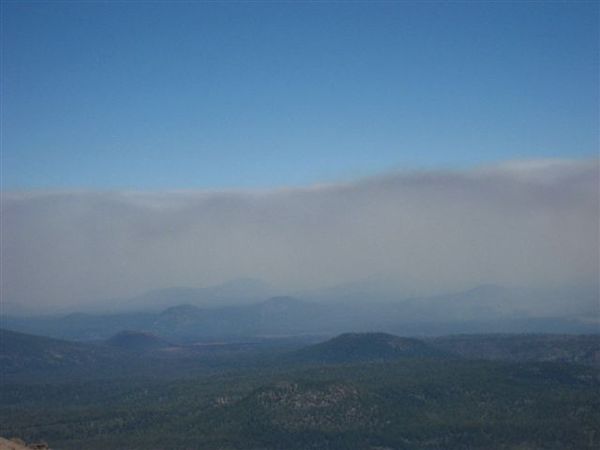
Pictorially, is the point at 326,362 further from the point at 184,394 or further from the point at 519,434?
the point at 519,434

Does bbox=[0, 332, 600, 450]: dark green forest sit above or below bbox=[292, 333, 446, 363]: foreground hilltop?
below

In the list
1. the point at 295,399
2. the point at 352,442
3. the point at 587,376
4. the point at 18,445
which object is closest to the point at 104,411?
the point at 295,399

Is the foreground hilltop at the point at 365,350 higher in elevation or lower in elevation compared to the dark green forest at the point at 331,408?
higher

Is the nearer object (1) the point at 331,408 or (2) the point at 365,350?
(1) the point at 331,408

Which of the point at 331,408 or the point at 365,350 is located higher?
the point at 365,350

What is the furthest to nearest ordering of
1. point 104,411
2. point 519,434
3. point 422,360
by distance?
point 422,360, point 104,411, point 519,434

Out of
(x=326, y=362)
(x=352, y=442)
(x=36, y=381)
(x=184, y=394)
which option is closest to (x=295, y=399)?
(x=352, y=442)

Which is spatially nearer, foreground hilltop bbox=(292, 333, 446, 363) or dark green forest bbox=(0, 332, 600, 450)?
dark green forest bbox=(0, 332, 600, 450)

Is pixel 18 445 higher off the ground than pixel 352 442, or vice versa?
pixel 18 445

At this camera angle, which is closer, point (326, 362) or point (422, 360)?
point (422, 360)

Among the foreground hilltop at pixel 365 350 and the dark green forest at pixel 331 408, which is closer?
the dark green forest at pixel 331 408

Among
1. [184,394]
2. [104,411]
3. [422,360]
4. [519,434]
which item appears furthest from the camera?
[422,360]
